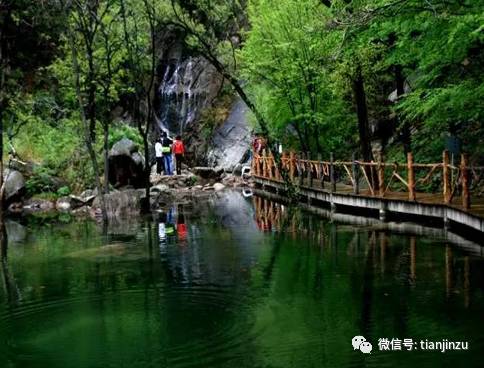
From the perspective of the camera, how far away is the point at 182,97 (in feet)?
148

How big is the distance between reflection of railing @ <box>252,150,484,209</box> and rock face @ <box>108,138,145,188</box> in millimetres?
6511

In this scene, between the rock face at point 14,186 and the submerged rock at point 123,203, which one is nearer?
the submerged rock at point 123,203

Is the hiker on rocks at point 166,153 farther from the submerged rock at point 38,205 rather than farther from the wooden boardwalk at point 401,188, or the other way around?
the submerged rock at point 38,205

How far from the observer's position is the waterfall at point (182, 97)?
4488 centimetres

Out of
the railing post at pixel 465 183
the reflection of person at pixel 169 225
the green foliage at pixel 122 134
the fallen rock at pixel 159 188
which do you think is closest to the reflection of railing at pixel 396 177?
the railing post at pixel 465 183

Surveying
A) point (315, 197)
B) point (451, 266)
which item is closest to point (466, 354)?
point (451, 266)

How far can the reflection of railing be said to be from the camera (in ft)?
55.2

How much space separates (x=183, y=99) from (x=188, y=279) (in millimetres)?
33561

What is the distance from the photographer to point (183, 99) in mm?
45125

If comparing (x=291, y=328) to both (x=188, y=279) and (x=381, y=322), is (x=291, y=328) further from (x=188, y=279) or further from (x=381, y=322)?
(x=188, y=279)

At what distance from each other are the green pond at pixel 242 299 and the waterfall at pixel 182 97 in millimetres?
26735

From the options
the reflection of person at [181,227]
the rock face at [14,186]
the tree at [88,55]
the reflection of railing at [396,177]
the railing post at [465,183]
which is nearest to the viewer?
the railing post at [465,183]

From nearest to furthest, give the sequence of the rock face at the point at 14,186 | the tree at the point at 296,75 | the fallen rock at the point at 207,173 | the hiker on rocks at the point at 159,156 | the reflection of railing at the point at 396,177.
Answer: the reflection of railing at the point at 396,177 < the tree at the point at 296,75 < the rock face at the point at 14,186 < the hiker on rocks at the point at 159,156 < the fallen rock at the point at 207,173

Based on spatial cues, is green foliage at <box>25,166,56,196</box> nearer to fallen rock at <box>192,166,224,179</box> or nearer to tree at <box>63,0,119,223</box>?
tree at <box>63,0,119,223</box>
